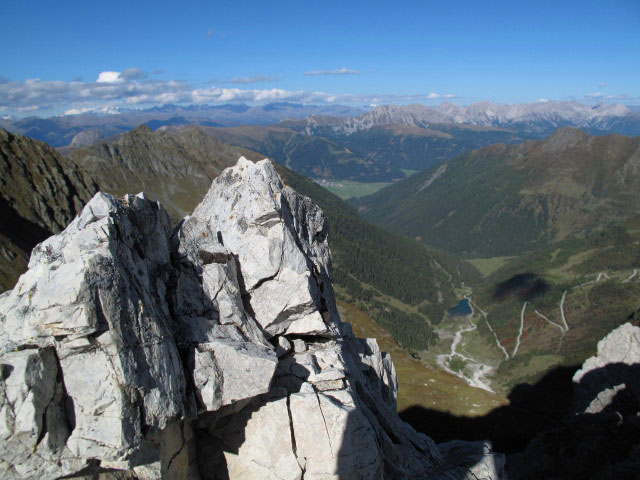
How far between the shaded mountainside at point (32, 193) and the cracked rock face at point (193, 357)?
113 metres

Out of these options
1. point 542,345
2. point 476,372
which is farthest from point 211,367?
point 542,345

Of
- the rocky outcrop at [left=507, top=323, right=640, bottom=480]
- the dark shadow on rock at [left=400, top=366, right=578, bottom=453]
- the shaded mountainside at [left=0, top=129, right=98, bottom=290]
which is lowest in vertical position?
the dark shadow on rock at [left=400, top=366, right=578, bottom=453]

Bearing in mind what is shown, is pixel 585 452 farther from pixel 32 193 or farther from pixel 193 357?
pixel 32 193

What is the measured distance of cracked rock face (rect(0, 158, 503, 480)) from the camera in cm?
1398

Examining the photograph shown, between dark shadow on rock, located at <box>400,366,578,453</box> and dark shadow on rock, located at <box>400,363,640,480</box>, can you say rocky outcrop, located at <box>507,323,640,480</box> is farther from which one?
dark shadow on rock, located at <box>400,366,578,453</box>

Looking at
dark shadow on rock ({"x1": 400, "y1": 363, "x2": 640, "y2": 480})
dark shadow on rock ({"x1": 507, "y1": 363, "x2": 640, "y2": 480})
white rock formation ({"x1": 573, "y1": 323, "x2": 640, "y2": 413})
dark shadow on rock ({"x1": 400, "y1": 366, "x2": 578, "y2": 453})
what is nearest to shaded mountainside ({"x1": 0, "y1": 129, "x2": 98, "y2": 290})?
dark shadow on rock ({"x1": 400, "y1": 366, "x2": 578, "y2": 453})

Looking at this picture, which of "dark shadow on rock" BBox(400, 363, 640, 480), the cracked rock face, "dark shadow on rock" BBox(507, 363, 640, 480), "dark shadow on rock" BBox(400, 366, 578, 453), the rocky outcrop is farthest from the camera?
"dark shadow on rock" BBox(400, 366, 578, 453)

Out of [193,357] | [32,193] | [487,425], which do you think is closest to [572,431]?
[487,425]

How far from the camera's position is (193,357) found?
18359 millimetres

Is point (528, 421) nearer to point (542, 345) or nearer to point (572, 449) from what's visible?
point (572, 449)

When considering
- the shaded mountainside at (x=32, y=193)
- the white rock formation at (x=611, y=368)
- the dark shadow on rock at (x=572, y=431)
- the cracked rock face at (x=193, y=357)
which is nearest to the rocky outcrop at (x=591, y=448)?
the dark shadow on rock at (x=572, y=431)

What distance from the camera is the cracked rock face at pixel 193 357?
13977 mm

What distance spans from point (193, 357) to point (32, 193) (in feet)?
590

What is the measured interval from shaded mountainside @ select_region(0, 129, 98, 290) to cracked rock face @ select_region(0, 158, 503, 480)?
11281cm
